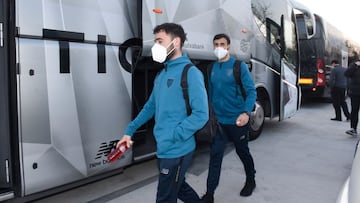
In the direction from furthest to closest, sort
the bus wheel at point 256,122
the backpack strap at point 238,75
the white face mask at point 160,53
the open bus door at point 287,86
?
1. the open bus door at point 287,86
2. the bus wheel at point 256,122
3. the backpack strap at point 238,75
4. the white face mask at point 160,53

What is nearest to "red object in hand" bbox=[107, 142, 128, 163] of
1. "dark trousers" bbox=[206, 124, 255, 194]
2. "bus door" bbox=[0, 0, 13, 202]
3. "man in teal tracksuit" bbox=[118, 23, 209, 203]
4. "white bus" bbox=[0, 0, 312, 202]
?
"man in teal tracksuit" bbox=[118, 23, 209, 203]

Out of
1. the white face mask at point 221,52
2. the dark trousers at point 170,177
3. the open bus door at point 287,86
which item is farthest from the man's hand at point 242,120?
the open bus door at point 287,86

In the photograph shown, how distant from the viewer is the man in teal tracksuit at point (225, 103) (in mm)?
3410

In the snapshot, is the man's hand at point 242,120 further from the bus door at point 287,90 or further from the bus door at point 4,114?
the bus door at point 287,90

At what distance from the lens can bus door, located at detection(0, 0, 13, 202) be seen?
2.71 meters

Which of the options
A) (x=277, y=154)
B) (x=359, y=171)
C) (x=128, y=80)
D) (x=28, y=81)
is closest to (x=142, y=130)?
(x=128, y=80)

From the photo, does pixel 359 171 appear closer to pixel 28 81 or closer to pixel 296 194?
pixel 296 194

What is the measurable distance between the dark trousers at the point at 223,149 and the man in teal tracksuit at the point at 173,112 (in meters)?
0.97

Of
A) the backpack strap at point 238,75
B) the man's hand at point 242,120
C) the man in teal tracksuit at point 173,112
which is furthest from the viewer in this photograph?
the backpack strap at point 238,75

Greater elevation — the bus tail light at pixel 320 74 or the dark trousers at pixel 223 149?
the bus tail light at pixel 320 74

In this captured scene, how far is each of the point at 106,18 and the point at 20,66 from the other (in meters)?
0.99

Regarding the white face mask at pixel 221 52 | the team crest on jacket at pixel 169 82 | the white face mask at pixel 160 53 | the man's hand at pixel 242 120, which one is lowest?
the man's hand at pixel 242 120

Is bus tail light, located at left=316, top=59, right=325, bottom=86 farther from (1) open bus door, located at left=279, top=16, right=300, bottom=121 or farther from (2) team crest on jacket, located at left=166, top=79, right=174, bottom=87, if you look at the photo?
Answer: (2) team crest on jacket, located at left=166, top=79, right=174, bottom=87

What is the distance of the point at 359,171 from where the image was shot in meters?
2.18
